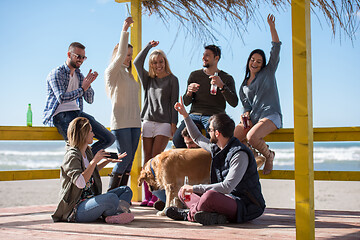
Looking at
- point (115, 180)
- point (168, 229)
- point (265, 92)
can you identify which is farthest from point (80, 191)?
point (265, 92)

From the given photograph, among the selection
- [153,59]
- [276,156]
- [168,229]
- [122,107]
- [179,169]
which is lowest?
[276,156]

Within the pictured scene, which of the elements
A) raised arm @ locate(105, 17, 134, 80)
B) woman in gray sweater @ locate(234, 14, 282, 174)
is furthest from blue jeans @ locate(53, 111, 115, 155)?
woman in gray sweater @ locate(234, 14, 282, 174)

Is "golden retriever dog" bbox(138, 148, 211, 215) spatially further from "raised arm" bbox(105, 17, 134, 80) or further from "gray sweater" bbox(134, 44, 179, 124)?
"raised arm" bbox(105, 17, 134, 80)

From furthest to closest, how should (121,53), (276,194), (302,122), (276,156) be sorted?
(276,156), (276,194), (121,53), (302,122)

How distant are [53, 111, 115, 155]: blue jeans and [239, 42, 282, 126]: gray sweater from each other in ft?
4.89

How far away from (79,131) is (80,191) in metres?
0.50

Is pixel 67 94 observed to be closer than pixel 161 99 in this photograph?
Yes

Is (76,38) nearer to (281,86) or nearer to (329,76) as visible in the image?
(281,86)

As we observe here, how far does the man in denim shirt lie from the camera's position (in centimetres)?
454

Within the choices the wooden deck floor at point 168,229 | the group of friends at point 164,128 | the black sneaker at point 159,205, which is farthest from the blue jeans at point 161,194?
the group of friends at point 164,128

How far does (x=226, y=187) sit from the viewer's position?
12.1 ft

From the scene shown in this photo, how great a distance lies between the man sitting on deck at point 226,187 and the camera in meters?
3.70

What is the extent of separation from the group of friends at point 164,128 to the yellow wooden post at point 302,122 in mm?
917

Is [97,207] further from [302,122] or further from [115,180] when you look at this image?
[302,122]
